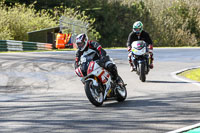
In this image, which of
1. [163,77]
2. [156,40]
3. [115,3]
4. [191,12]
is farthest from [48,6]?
[163,77]

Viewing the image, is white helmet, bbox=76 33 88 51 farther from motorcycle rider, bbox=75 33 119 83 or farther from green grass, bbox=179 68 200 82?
green grass, bbox=179 68 200 82

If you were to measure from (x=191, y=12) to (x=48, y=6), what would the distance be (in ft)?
66.5

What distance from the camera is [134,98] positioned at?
36.6ft

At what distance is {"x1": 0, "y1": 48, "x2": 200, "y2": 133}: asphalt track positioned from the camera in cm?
772

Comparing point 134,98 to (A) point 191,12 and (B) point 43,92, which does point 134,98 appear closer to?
(B) point 43,92

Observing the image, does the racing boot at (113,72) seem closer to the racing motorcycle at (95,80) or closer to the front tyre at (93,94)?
the racing motorcycle at (95,80)

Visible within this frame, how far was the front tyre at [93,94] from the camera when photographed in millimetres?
9517

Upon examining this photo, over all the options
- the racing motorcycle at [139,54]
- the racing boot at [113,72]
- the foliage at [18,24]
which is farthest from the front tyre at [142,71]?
the foliage at [18,24]

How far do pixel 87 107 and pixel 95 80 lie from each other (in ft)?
1.90

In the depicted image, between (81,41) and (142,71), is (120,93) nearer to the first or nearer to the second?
(81,41)

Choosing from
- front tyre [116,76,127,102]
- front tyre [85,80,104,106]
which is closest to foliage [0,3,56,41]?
front tyre [116,76,127,102]

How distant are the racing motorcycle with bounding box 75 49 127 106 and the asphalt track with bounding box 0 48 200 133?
0.69 ft

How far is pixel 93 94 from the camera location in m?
9.68

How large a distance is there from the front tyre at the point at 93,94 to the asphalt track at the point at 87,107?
161 mm
